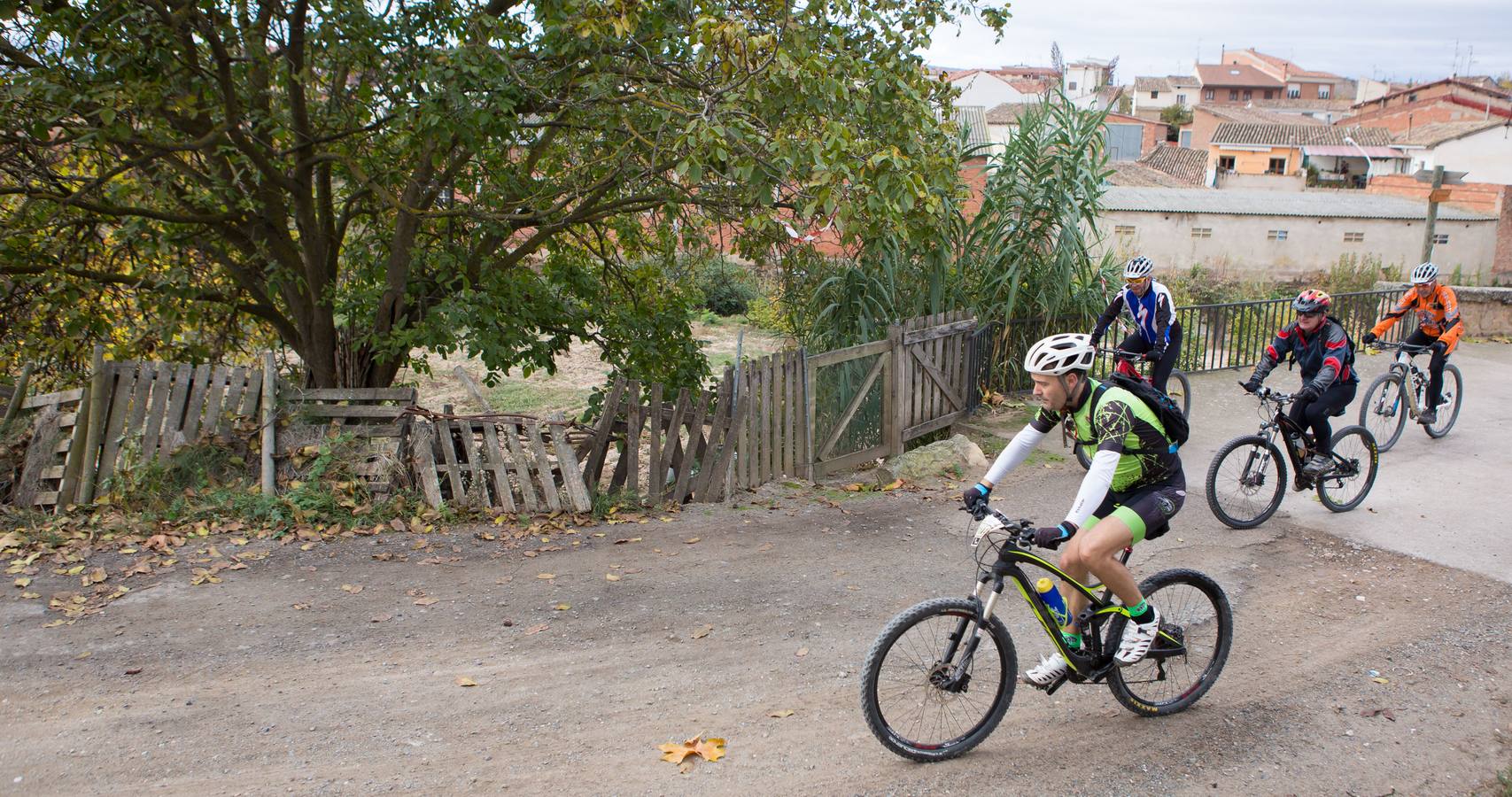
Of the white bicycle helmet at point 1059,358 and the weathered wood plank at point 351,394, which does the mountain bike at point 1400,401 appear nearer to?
the white bicycle helmet at point 1059,358

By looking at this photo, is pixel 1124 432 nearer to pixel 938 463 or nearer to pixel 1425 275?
pixel 938 463

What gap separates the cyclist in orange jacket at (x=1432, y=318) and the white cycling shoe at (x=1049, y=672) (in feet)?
21.4

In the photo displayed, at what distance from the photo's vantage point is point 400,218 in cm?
888

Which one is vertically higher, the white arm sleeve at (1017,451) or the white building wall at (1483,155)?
the white building wall at (1483,155)

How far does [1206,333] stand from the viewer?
13234mm

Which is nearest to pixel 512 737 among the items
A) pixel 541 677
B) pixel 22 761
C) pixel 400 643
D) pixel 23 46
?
pixel 541 677

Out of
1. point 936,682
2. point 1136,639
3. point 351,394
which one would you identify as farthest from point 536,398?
point 1136,639

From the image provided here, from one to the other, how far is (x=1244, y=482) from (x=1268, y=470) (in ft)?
1.59

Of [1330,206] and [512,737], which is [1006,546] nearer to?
[512,737]

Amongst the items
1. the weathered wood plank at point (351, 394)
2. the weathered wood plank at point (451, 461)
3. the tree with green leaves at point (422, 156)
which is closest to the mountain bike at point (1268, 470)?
the tree with green leaves at point (422, 156)

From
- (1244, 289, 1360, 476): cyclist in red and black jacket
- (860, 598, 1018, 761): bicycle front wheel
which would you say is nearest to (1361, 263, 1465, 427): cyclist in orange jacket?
(1244, 289, 1360, 476): cyclist in red and black jacket

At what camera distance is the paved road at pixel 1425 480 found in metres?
7.19

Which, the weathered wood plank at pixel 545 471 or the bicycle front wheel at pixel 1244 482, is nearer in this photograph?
the bicycle front wheel at pixel 1244 482

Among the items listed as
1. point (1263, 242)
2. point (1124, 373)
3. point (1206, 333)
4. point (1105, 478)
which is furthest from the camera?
point (1263, 242)
